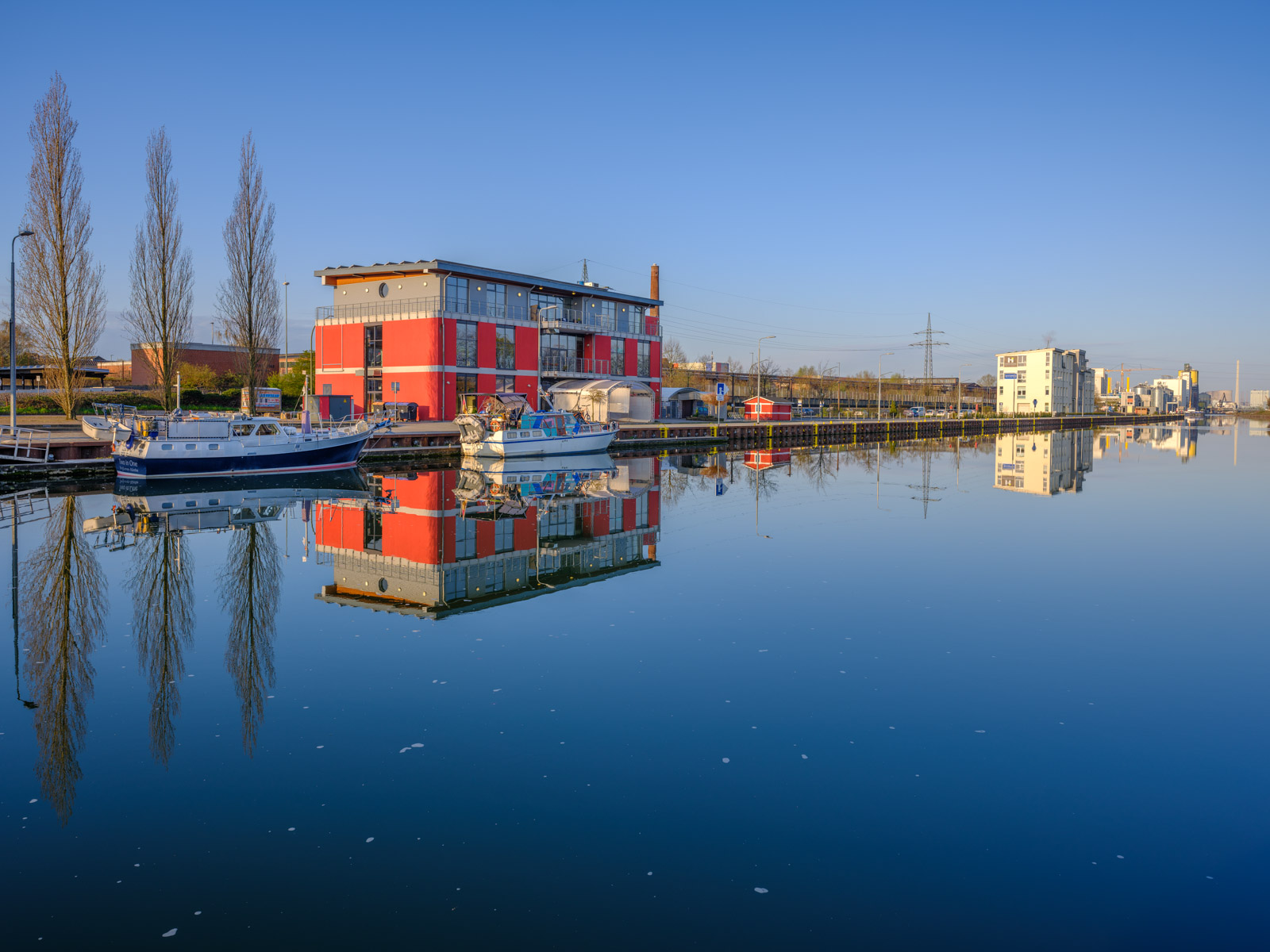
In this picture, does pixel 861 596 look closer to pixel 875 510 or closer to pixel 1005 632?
pixel 1005 632

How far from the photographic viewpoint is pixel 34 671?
10.6 metres

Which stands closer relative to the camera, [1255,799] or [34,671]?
[1255,799]

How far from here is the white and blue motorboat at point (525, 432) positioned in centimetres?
4356

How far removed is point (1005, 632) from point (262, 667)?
10.7 m

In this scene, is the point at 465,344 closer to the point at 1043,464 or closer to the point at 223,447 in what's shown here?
the point at 223,447

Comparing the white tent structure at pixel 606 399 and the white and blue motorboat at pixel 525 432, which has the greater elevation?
the white tent structure at pixel 606 399

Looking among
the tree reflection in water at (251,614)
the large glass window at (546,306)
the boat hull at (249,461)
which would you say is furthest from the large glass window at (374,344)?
the tree reflection in water at (251,614)

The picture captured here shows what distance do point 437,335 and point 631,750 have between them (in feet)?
155

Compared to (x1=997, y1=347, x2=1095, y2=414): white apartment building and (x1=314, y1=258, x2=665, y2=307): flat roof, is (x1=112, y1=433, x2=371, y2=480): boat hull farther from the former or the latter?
→ (x1=997, y1=347, x2=1095, y2=414): white apartment building

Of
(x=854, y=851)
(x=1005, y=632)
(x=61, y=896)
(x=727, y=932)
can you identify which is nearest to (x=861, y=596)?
(x=1005, y=632)

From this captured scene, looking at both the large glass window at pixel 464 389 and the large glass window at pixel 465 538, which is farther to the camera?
the large glass window at pixel 464 389

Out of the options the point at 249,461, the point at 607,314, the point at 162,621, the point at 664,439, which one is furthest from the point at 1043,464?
the point at 162,621

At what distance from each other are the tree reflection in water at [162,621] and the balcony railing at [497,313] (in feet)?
116

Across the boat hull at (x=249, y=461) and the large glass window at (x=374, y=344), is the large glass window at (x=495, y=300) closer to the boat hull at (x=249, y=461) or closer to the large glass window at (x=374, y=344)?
the large glass window at (x=374, y=344)
